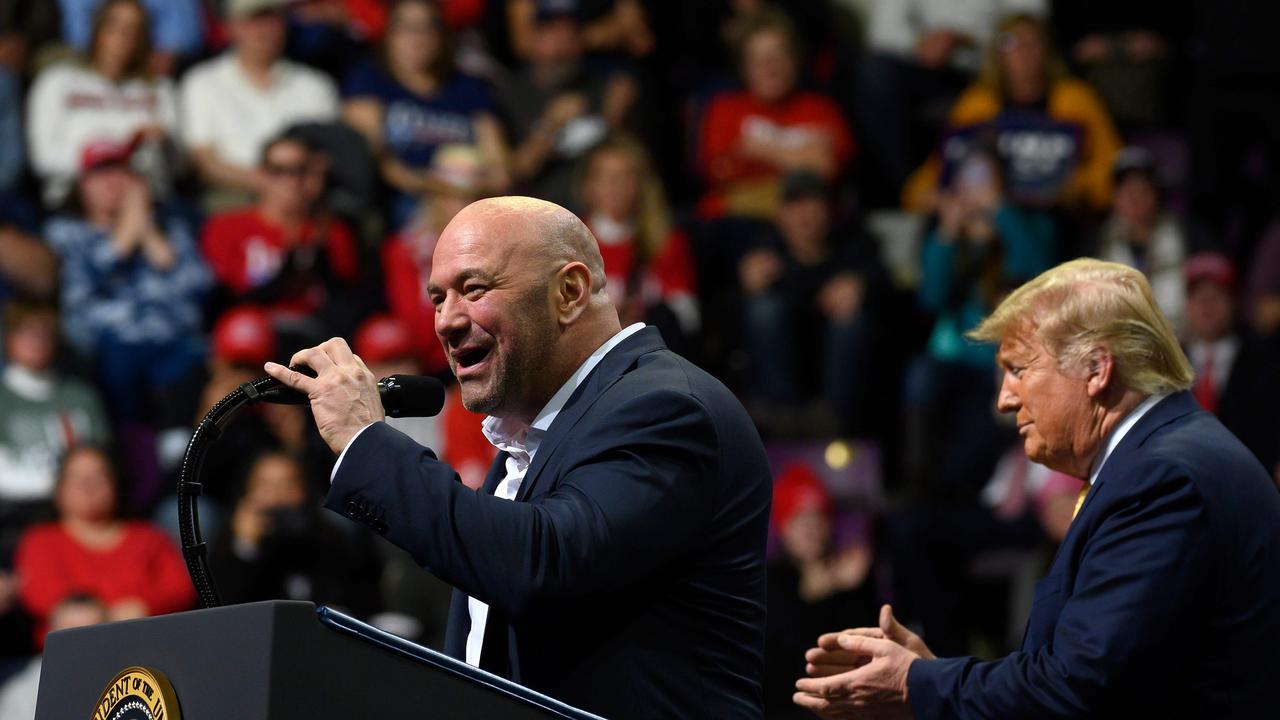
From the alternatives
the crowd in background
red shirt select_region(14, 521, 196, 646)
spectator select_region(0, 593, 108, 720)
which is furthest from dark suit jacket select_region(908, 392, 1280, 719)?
red shirt select_region(14, 521, 196, 646)

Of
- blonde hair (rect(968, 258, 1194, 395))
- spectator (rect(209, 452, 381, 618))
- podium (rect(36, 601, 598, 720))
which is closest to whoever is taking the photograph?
podium (rect(36, 601, 598, 720))

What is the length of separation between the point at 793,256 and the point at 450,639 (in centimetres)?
530

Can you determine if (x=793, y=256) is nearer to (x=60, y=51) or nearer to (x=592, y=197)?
(x=592, y=197)

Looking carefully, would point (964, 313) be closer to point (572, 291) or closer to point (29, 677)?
point (29, 677)

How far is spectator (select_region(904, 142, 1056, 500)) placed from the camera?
715cm

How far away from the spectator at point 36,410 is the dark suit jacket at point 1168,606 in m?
4.81

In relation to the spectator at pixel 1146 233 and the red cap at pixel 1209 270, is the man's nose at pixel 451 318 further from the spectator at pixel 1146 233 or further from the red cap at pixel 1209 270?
the spectator at pixel 1146 233

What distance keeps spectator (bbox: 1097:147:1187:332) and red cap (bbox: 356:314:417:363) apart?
10.1 ft

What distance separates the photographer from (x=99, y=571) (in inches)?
245

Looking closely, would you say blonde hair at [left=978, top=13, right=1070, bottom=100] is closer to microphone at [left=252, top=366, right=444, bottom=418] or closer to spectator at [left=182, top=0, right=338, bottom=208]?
spectator at [left=182, top=0, right=338, bottom=208]

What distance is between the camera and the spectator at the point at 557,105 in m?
8.18

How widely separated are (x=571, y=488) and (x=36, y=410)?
191 inches

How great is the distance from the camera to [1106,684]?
2.45 m

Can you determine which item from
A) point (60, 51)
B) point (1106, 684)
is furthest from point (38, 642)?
point (1106, 684)
